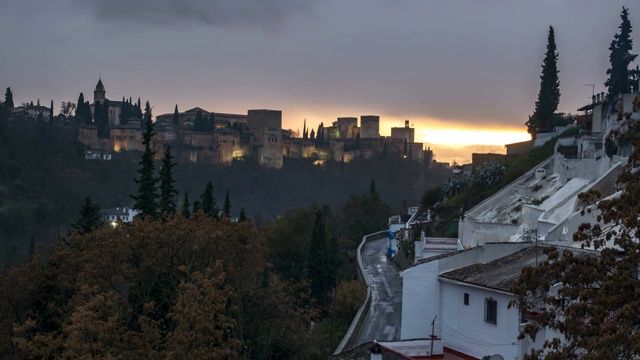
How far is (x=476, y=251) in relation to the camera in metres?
23.2

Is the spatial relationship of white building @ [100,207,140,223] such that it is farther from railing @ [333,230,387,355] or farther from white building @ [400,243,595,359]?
white building @ [400,243,595,359]

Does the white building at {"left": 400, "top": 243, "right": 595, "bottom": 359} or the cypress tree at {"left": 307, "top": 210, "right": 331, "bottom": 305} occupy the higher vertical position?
the white building at {"left": 400, "top": 243, "right": 595, "bottom": 359}

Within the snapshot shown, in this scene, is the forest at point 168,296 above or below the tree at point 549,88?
below

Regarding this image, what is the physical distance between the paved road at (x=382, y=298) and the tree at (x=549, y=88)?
13267 millimetres

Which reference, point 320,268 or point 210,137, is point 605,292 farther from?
point 210,137

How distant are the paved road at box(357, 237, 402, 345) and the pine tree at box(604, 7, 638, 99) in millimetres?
15774

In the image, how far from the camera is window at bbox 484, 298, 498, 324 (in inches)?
782

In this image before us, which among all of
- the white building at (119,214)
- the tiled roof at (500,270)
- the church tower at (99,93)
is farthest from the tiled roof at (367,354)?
the church tower at (99,93)

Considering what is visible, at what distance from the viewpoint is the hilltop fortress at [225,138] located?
475 ft

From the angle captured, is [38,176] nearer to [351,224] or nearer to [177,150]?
[177,150]

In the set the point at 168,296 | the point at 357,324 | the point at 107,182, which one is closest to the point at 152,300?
the point at 168,296

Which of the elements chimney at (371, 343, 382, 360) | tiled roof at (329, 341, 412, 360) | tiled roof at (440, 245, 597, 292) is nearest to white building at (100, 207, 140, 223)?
tiled roof at (440, 245, 597, 292)

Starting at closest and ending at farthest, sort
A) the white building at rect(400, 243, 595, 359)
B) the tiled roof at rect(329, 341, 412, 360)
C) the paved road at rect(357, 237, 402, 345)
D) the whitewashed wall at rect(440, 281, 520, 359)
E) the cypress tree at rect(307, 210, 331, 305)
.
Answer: the tiled roof at rect(329, 341, 412, 360), the whitewashed wall at rect(440, 281, 520, 359), the white building at rect(400, 243, 595, 359), the paved road at rect(357, 237, 402, 345), the cypress tree at rect(307, 210, 331, 305)

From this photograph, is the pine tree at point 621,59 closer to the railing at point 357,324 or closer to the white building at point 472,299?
the railing at point 357,324
